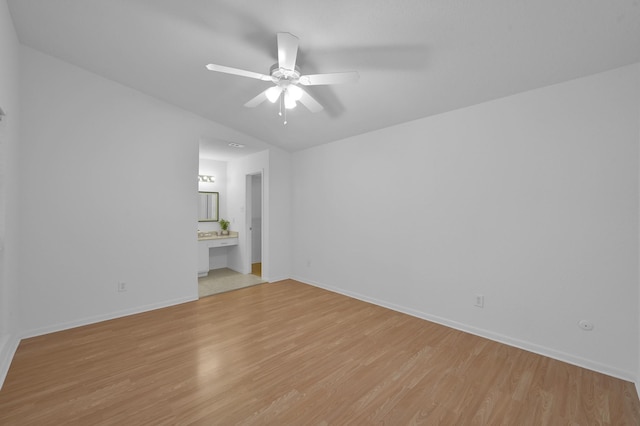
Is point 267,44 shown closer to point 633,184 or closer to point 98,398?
point 98,398

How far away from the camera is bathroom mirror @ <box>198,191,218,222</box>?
19.2ft

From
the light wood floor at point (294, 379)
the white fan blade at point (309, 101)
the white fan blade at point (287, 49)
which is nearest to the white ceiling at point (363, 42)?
the white fan blade at point (287, 49)

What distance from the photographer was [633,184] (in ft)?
6.91

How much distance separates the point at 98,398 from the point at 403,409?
6.99 ft

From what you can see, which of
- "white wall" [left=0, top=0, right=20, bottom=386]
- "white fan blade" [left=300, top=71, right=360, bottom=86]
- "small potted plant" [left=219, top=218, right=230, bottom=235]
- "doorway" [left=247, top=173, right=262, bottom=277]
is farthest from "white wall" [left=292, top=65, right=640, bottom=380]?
"white wall" [left=0, top=0, right=20, bottom=386]

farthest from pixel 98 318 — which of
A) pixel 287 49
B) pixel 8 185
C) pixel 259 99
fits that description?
pixel 287 49

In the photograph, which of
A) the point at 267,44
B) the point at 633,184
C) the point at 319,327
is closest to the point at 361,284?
the point at 319,327

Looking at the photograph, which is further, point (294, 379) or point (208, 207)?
point (208, 207)

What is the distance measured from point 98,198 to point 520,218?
4.66 meters

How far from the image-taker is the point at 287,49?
6.48 ft

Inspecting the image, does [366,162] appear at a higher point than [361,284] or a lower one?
higher

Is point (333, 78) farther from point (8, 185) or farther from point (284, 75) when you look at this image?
point (8, 185)

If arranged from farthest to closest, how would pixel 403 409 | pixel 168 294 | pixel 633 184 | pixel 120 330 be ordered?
pixel 168 294 → pixel 120 330 → pixel 633 184 → pixel 403 409

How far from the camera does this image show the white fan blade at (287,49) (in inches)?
74.1
